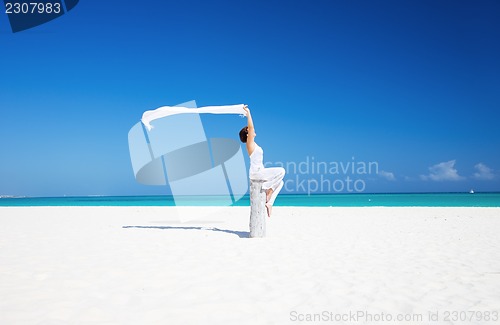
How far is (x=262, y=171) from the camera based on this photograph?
25.8 ft

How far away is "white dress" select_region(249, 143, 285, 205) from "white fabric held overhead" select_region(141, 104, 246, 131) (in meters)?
0.93

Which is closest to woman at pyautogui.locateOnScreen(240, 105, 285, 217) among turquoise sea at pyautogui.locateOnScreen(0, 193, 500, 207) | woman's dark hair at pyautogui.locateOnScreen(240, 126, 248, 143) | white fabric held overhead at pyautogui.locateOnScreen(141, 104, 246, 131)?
woman's dark hair at pyautogui.locateOnScreen(240, 126, 248, 143)

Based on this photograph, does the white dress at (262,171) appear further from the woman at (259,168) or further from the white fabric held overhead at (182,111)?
the white fabric held overhead at (182,111)

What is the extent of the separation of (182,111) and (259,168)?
2408mm
